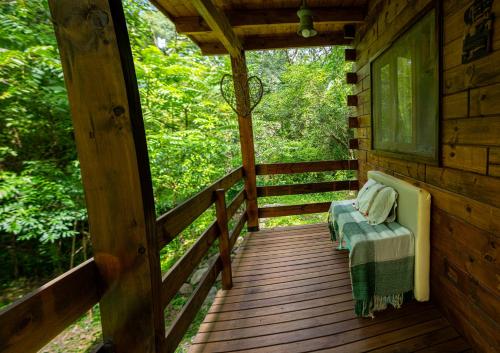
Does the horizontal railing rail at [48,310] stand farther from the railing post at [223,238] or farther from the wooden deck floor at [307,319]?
the railing post at [223,238]

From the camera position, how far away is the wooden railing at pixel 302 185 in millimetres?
3506

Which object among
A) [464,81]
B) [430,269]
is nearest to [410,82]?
[464,81]

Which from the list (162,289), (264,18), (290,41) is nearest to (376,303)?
(162,289)

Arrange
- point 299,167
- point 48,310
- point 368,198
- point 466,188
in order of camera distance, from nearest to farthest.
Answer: point 48,310
point 466,188
point 368,198
point 299,167

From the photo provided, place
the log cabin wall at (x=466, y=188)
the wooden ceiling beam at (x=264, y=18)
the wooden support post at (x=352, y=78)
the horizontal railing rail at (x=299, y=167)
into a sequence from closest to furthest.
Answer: the log cabin wall at (x=466, y=188) → the wooden ceiling beam at (x=264, y=18) → the wooden support post at (x=352, y=78) → the horizontal railing rail at (x=299, y=167)

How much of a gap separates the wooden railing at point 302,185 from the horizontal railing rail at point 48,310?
113 inches

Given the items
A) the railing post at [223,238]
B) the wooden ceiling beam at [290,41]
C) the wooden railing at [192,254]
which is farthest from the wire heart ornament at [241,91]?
the railing post at [223,238]

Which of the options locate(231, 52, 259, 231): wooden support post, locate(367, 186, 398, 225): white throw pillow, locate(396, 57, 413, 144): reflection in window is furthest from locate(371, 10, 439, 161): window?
locate(231, 52, 259, 231): wooden support post

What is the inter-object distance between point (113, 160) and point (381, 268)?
185 cm

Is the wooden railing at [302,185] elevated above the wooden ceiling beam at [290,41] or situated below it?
below

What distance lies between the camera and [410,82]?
190 cm

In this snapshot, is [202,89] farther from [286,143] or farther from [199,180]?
[286,143]

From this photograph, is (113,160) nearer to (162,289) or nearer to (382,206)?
(162,289)

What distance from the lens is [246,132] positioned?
328 cm
